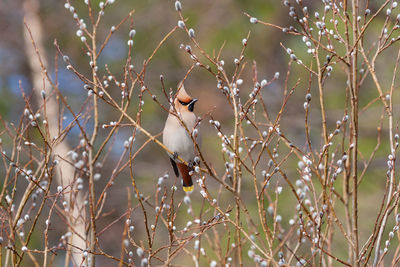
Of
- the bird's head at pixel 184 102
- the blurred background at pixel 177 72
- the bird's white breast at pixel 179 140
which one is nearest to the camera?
the bird's head at pixel 184 102

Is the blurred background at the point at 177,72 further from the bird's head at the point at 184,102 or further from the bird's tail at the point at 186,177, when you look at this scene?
the bird's head at the point at 184,102

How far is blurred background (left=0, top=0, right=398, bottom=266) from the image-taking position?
9.78 meters

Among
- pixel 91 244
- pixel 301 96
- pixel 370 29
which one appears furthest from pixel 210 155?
pixel 91 244

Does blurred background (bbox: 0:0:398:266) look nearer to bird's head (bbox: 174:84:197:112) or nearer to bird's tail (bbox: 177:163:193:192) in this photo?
bird's tail (bbox: 177:163:193:192)

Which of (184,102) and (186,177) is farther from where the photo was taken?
(186,177)

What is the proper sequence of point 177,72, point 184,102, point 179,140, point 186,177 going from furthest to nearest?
point 177,72 → point 186,177 → point 179,140 → point 184,102

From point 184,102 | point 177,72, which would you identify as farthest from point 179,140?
point 177,72

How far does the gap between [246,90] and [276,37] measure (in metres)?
1.60

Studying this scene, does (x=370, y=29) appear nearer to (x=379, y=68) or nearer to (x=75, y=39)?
(x=379, y=68)

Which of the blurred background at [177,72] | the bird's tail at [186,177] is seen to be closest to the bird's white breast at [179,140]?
the bird's tail at [186,177]

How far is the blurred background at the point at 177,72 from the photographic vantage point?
9.78 m

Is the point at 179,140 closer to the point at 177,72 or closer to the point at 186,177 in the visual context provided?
the point at 186,177

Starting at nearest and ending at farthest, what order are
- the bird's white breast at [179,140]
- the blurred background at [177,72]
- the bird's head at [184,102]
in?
the bird's head at [184,102], the bird's white breast at [179,140], the blurred background at [177,72]

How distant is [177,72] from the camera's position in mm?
10484
